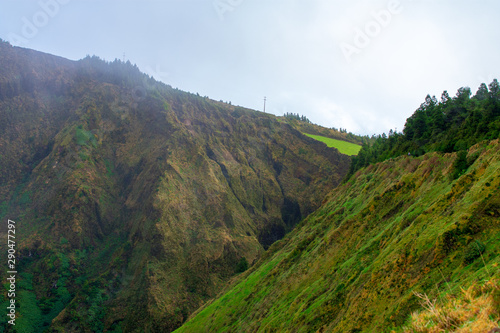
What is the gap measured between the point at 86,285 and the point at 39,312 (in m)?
9.29

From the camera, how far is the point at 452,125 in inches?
1713

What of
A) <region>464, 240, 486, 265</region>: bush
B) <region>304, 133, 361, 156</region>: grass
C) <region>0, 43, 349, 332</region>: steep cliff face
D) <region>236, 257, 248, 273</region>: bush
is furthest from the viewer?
<region>304, 133, 361, 156</region>: grass

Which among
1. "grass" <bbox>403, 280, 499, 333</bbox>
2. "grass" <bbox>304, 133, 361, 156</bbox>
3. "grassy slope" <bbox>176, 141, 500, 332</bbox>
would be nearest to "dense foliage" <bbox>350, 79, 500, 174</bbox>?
"grassy slope" <bbox>176, 141, 500, 332</bbox>

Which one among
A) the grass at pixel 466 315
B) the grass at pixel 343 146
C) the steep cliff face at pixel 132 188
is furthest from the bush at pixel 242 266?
the grass at pixel 466 315

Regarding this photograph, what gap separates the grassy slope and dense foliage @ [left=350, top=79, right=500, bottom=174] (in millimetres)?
6695

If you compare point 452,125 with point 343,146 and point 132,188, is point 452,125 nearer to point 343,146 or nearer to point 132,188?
point 132,188

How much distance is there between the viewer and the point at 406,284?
526 inches

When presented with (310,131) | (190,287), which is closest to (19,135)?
(190,287)

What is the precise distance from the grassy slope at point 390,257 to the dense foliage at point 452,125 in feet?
22.0

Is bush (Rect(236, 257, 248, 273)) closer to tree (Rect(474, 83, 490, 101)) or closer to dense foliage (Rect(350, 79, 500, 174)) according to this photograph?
dense foliage (Rect(350, 79, 500, 174))

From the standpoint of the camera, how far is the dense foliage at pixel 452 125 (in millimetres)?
32500

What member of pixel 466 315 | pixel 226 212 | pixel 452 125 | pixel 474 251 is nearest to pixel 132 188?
pixel 226 212

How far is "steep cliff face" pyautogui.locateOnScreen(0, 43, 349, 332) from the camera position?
6588 centimetres

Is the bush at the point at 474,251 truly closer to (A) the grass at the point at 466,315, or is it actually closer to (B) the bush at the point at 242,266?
(A) the grass at the point at 466,315
